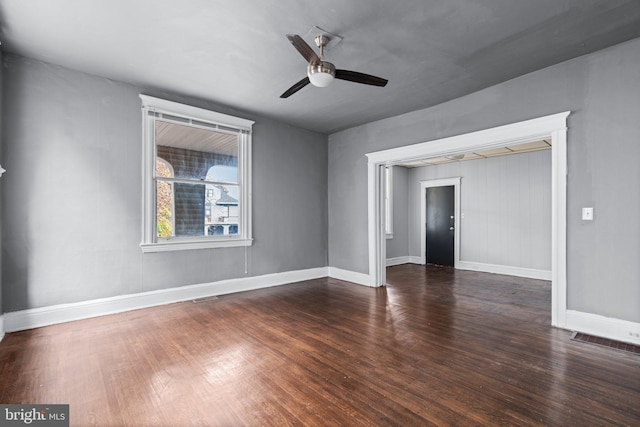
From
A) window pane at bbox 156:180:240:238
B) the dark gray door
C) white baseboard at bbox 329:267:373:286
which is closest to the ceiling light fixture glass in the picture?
window pane at bbox 156:180:240:238

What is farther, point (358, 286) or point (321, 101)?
point (358, 286)

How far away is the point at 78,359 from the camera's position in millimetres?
2605

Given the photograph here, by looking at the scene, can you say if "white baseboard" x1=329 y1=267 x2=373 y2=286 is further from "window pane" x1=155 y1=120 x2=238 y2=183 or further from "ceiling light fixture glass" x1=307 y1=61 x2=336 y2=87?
"ceiling light fixture glass" x1=307 y1=61 x2=336 y2=87

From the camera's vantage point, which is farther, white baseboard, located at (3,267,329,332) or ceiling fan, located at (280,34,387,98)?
white baseboard, located at (3,267,329,332)

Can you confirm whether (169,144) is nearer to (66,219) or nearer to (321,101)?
(66,219)

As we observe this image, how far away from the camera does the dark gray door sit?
746 cm

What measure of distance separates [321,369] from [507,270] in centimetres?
567

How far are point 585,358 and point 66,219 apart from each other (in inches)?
210

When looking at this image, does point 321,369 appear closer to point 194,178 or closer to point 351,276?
point 194,178

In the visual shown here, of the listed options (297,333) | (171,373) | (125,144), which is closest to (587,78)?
(297,333)

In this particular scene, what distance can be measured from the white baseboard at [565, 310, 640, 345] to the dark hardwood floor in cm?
27

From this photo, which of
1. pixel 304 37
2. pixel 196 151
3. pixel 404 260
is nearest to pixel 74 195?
pixel 196 151

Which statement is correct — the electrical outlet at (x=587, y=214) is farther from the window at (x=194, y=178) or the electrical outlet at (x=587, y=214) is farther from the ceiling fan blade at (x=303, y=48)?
the window at (x=194, y=178)

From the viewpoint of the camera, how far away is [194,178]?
4434mm
